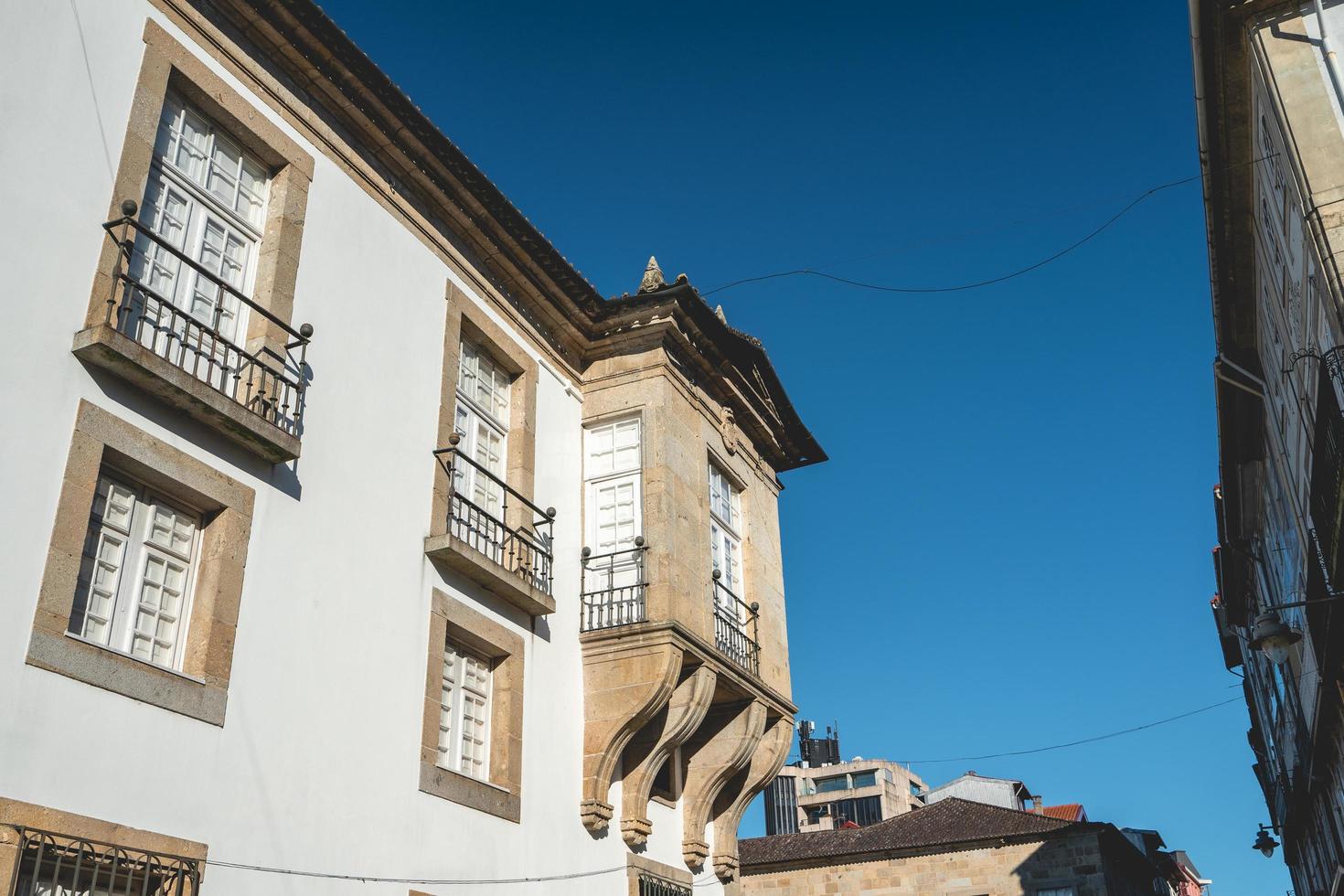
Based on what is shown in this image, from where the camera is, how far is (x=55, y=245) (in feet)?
26.6

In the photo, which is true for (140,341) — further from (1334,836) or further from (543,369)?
(1334,836)

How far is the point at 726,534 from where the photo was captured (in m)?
16.1

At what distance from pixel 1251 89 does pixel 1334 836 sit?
46.3 ft

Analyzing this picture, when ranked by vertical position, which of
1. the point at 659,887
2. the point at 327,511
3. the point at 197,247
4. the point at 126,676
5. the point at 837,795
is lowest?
the point at 659,887

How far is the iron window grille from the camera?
43.7 ft

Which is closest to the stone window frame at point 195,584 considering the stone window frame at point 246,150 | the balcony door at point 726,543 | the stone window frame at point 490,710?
the stone window frame at point 246,150

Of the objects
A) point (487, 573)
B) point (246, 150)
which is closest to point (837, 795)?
point (487, 573)

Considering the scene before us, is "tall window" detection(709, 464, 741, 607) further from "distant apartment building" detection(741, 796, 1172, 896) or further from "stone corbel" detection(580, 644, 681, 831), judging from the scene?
"distant apartment building" detection(741, 796, 1172, 896)

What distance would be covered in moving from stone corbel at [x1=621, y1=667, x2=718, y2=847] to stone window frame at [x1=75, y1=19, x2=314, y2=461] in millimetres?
5596

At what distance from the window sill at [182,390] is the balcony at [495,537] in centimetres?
221

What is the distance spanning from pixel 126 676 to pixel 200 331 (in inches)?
113

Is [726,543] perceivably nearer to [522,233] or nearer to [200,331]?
[522,233]

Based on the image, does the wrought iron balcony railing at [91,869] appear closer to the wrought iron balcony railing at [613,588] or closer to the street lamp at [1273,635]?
the wrought iron balcony railing at [613,588]

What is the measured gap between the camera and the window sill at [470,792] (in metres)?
10.3
